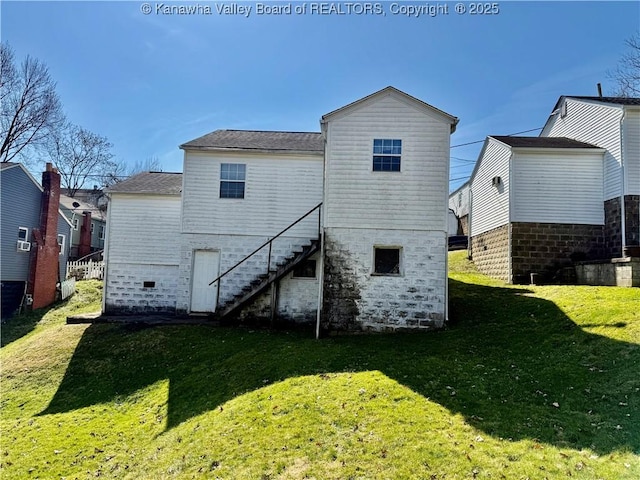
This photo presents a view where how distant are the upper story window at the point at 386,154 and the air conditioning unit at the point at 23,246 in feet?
63.8

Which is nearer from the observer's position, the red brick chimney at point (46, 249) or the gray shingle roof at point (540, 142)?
the gray shingle roof at point (540, 142)

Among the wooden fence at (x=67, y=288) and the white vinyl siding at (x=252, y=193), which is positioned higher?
the white vinyl siding at (x=252, y=193)

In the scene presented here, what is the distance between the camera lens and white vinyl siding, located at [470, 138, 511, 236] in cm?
1573

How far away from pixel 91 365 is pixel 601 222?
1742cm

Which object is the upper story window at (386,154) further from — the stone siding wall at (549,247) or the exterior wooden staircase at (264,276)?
the stone siding wall at (549,247)

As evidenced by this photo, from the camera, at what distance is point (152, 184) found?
16.0 m

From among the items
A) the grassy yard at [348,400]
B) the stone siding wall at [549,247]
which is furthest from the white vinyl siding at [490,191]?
the grassy yard at [348,400]

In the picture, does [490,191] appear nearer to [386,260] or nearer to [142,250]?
[386,260]

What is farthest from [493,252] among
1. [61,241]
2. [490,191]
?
[61,241]

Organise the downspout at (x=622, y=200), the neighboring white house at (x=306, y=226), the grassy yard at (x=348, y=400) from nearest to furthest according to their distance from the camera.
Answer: the grassy yard at (x=348, y=400), the neighboring white house at (x=306, y=226), the downspout at (x=622, y=200)

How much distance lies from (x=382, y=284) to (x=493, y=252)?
8229 millimetres

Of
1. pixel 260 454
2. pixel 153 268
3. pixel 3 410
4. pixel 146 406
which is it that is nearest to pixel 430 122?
pixel 260 454

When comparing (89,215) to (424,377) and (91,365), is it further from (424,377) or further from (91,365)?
(424,377)

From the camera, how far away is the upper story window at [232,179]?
13.8 meters
